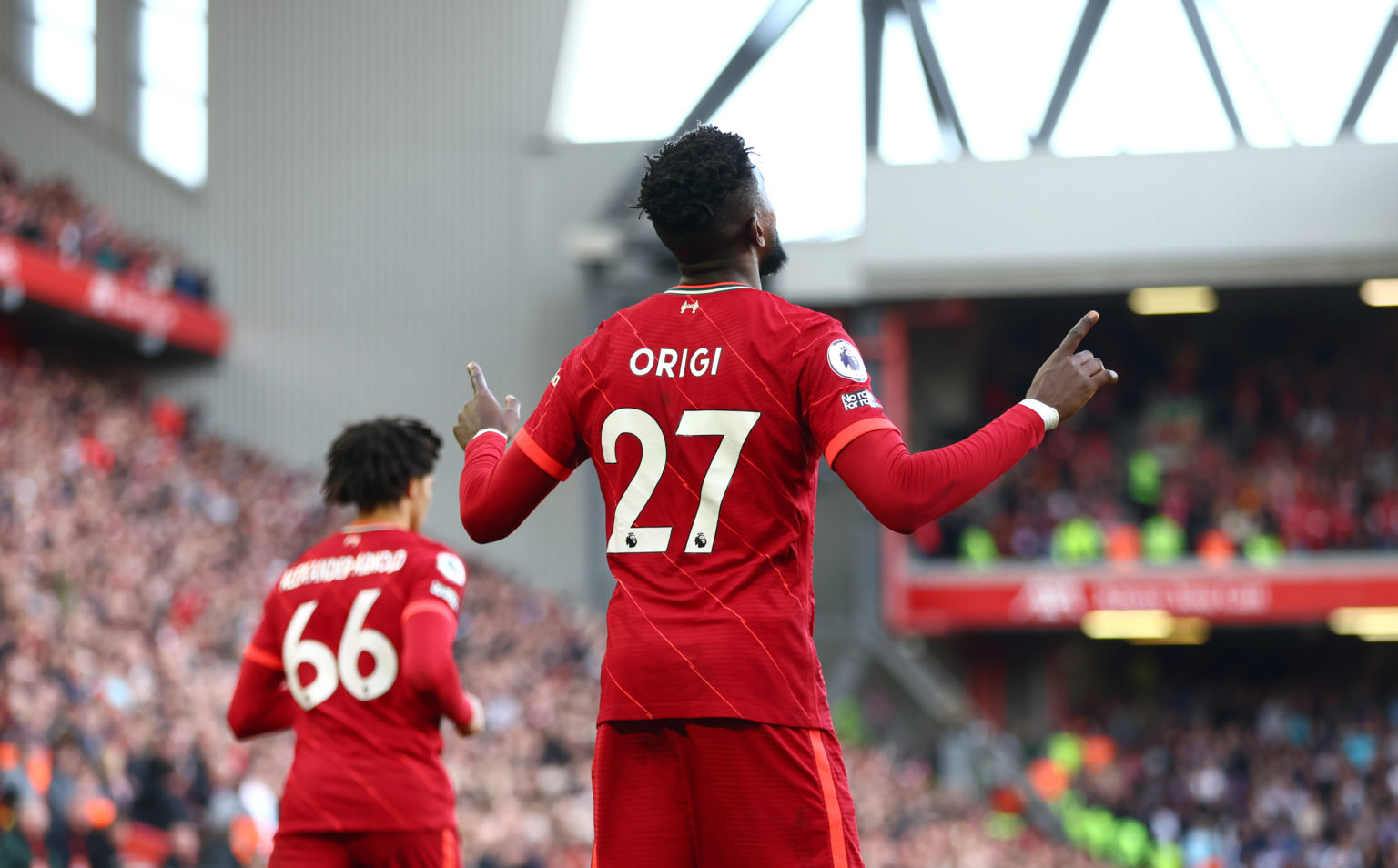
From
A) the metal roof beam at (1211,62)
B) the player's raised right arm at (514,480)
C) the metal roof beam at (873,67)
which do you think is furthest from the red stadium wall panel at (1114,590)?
the player's raised right arm at (514,480)

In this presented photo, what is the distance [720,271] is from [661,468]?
0.45 m

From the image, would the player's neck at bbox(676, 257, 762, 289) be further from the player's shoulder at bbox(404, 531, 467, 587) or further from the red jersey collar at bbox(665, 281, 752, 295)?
the player's shoulder at bbox(404, 531, 467, 587)

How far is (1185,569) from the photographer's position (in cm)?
2153

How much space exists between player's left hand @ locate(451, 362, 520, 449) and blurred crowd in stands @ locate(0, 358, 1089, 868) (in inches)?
245

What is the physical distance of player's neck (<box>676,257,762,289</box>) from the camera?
311 cm

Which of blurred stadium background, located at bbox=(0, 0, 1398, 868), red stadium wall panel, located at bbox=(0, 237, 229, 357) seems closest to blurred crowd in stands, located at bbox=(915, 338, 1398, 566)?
blurred stadium background, located at bbox=(0, 0, 1398, 868)

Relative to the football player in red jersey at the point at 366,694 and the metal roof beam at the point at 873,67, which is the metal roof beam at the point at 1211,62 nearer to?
the metal roof beam at the point at 873,67

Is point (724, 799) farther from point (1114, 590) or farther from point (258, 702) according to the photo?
point (1114, 590)

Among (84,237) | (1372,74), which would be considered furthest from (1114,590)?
(84,237)

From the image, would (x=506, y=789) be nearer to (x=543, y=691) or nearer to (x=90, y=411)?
(x=543, y=691)

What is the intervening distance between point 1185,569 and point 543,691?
958cm

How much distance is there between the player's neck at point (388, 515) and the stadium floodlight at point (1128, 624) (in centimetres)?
1857

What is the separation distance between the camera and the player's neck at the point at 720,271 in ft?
10.2

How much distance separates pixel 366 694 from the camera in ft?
13.3
